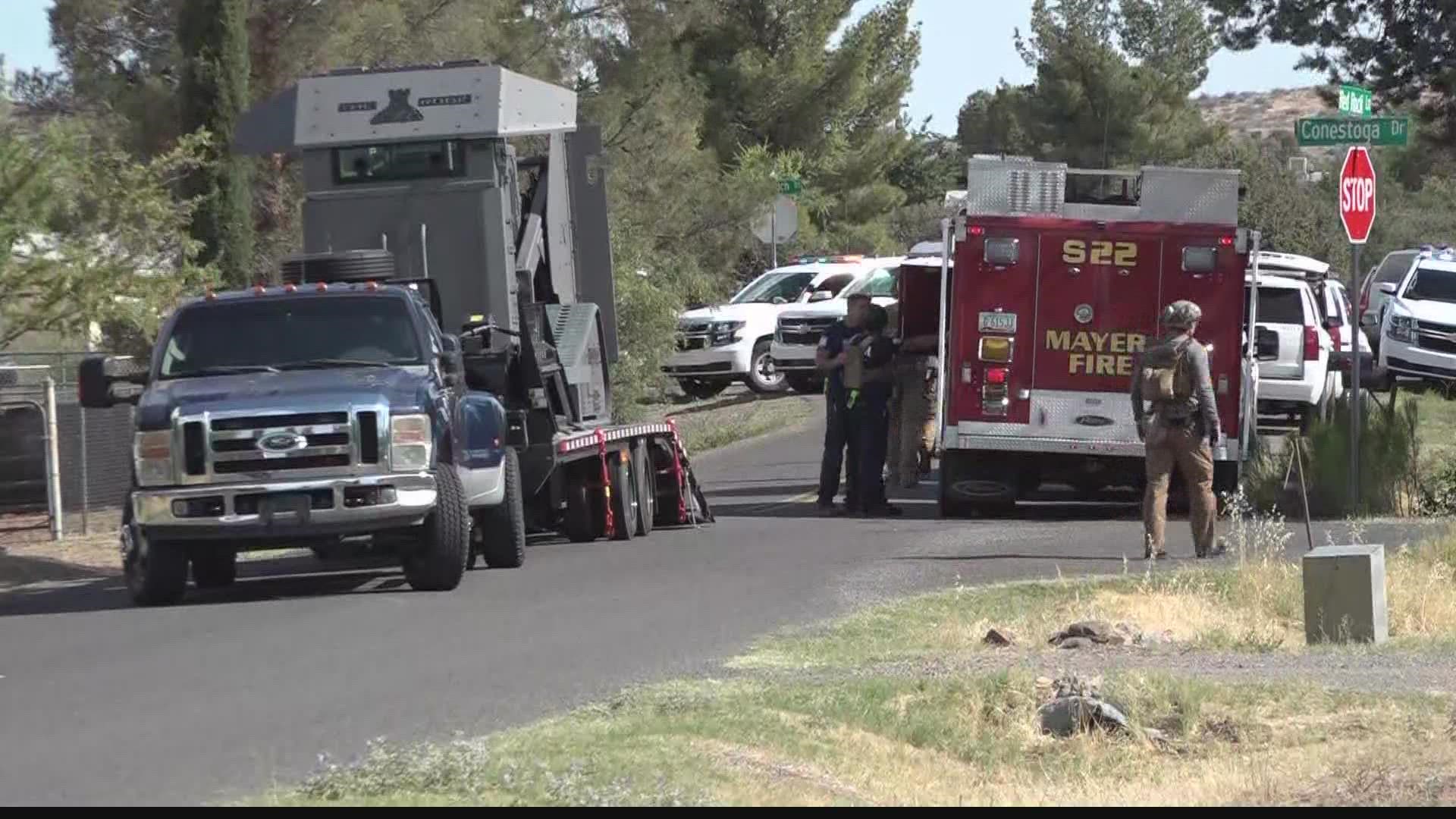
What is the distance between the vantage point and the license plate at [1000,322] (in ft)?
66.1

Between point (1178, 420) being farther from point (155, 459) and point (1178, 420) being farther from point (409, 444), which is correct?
point (155, 459)

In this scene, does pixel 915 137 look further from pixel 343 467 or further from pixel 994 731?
pixel 994 731

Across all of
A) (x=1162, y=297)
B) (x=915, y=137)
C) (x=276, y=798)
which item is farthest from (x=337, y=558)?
(x=915, y=137)

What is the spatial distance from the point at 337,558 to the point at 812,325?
1599cm

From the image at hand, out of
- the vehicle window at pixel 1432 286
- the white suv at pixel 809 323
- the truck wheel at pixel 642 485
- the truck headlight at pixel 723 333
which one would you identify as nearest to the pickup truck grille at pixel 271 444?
the truck wheel at pixel 642 485

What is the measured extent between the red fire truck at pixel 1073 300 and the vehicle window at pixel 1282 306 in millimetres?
7938

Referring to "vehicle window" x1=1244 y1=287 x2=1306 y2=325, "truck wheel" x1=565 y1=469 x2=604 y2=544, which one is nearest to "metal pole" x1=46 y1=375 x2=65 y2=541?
"truck wheel" x1=565 y1=469 x2=604 y2=544

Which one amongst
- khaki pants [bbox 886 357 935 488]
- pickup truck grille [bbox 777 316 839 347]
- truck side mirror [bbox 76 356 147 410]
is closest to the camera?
truck side mirror [bbox 76 356 147 410]

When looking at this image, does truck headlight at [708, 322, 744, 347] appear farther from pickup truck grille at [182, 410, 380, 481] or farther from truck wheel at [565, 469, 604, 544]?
pickup truck grille at [182, 410, 380, 481]

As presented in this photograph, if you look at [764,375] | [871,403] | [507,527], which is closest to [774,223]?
[764,375]

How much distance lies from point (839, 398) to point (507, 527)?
16.7ft

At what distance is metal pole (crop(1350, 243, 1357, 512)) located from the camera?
62.9ft

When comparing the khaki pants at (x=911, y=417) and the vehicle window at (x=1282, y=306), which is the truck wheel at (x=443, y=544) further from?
the vehicle window at (x=1282, y=306)

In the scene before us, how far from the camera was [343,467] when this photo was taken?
47.5 feet
